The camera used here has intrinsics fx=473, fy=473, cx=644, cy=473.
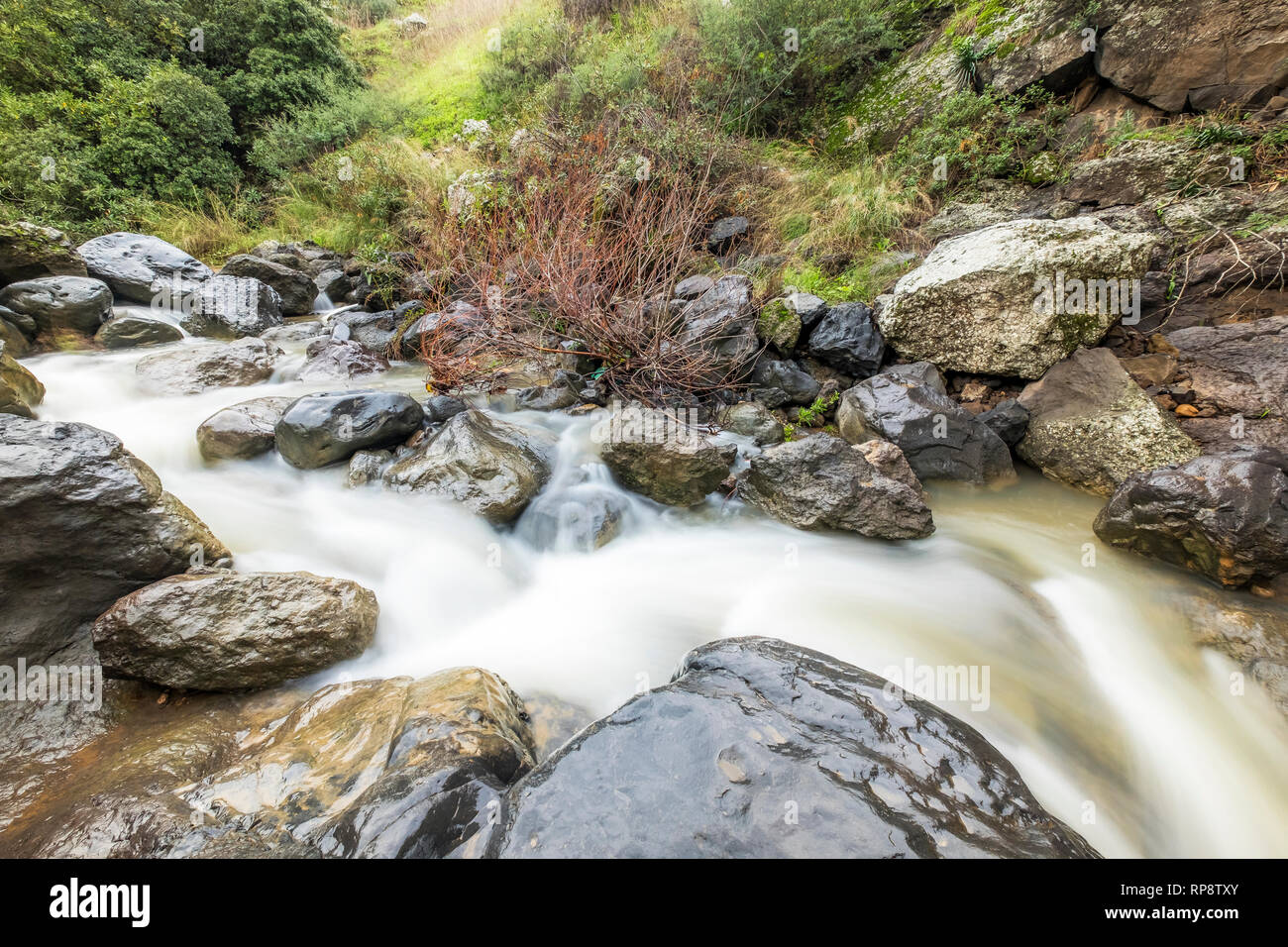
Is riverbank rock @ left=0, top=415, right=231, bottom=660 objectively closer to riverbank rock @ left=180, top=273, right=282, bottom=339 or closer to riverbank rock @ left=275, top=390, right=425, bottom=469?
riverbank rock @ left=275, top=390, right=425, bottom=469

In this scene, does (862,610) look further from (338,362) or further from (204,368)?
(204,368)

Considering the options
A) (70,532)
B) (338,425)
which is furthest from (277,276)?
(70,532)

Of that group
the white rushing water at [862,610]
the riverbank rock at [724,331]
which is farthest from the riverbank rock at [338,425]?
the riverbank rock at [724,331]

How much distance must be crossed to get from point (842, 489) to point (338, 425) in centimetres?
420

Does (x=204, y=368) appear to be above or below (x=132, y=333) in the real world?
below

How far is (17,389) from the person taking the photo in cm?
391

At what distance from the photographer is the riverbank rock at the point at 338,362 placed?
19.2 feet

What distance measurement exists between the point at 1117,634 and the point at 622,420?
368cm

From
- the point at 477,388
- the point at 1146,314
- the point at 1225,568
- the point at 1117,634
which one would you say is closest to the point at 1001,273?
the point at 1146,314

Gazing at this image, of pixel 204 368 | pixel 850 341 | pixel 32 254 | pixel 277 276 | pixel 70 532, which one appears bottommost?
pixel 70 532

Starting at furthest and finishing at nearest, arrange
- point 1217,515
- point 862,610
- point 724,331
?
point 724,331, point 862,610, point 1217,515

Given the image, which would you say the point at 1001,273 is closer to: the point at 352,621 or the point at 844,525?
the point at 844,525

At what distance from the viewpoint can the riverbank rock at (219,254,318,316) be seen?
25.9ft

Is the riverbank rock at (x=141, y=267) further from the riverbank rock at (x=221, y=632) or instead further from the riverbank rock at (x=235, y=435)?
the riverbank rock at (x=221, y=632)
